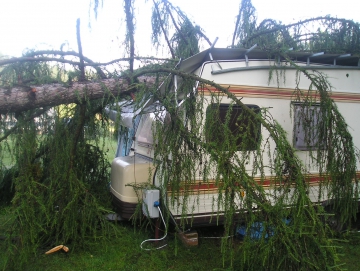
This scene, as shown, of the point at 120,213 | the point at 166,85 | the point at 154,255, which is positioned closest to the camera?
the point at 166,85

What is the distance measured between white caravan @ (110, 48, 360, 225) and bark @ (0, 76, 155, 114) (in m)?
0.74

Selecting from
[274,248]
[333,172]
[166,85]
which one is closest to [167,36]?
[166,85]

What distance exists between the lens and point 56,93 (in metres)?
3.82

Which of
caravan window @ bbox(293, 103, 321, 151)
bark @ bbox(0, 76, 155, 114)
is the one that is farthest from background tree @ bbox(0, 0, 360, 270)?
caravan window @ bbox(293, 103, 321, 151)

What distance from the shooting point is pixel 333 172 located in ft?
13.7

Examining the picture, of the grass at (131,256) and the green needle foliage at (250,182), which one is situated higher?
the green needle foliage at (250,182)

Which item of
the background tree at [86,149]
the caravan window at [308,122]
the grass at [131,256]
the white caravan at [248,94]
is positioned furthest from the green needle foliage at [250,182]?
the caravan window at [308,122]

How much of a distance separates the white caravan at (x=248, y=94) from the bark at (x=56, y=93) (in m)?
0.74

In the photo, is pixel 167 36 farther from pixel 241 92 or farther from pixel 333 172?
pixel 333 172

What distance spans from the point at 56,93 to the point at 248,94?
2.58 metres

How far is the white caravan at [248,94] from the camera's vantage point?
14.3 ft

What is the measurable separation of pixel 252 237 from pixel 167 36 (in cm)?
A: 341

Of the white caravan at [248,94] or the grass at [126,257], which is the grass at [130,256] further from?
the white caravan at [248,94]

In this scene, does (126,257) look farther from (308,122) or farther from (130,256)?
(308,122)
